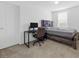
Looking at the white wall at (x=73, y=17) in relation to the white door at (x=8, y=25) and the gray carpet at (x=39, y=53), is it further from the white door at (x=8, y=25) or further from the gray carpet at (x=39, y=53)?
the white door at (x=8, y=25)

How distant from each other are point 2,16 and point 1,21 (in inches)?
8.9

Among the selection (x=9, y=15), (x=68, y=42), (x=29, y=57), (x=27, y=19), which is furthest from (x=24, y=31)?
(x=68, y=42)

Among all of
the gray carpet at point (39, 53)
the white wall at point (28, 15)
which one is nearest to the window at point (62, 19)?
the white wall at point (28, 15)

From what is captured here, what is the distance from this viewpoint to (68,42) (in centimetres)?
400

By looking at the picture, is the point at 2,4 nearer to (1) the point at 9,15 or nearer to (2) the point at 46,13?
(1) the point at 9,15

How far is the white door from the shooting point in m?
3.50

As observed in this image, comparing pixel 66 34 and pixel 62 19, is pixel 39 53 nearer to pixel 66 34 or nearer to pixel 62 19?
pixel 66 34

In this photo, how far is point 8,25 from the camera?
12.2 feet

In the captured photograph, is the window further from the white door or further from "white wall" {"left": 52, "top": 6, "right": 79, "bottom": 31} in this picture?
the white door

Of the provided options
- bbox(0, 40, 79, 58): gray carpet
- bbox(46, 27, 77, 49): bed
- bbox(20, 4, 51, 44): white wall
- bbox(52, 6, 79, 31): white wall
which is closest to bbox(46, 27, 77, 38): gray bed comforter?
bbox(46, 27, 77, 49): bed

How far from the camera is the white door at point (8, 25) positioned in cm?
350

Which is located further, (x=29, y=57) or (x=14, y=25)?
(x=14, y=25)

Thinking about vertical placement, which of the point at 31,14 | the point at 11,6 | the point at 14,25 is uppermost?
the point at 11,6

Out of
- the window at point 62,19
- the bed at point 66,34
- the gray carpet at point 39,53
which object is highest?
the window at point 62,19
